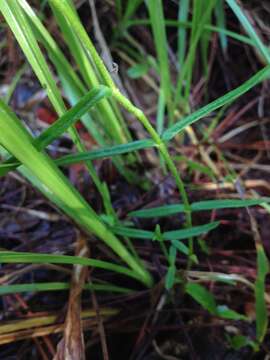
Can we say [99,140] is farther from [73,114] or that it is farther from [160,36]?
[73,114]

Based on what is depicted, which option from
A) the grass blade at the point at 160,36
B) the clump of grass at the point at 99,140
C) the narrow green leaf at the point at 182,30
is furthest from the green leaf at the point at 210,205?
the narrow green leaf at the point at 182,30

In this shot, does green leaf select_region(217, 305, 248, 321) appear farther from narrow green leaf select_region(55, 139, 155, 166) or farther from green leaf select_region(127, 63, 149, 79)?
green leaf select_region(127, 63, 149, 79)

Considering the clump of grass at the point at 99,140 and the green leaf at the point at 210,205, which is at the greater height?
the clump of grass at the point at 99,140

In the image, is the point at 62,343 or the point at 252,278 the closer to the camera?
the point at 62,343

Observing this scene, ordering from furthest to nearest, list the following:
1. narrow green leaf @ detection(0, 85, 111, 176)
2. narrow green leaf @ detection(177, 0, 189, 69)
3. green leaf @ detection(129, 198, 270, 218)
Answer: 1. narrow green leaf @ detection(177, 0, 189, 69)
2. green leaf @ detection(129, 198, 270, 218)
3. narrow green leaf @ detection(0, 85, 111, 176)

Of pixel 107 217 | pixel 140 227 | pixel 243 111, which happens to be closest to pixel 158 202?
pixel 140 227

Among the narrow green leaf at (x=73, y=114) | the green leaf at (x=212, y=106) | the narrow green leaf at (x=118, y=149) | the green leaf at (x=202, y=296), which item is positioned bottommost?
the green leaf at (x=202, y=296)

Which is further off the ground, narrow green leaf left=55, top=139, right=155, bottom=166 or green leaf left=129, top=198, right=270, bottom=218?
narrow green leaf left=55, top=139, right=155, bottom=166

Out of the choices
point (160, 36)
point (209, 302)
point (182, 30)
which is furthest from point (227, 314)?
point (182, 30)

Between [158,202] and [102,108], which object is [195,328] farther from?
[102,108]

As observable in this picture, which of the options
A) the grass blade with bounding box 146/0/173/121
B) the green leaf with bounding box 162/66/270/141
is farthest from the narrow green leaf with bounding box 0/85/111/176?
the grass blade with bounding box 146/0/173/121

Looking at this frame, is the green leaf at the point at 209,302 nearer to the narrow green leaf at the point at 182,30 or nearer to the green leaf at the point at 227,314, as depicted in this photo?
the green leaf at the point at 227,314
